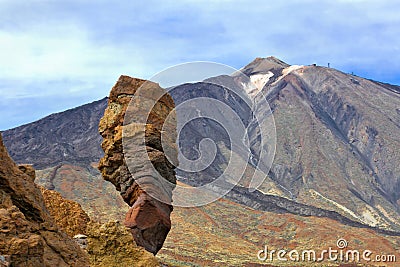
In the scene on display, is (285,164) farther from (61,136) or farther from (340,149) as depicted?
(61,136)

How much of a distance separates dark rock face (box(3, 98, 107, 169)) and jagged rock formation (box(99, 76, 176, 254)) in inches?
4217

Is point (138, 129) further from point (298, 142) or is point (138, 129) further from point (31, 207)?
point (298, 142)

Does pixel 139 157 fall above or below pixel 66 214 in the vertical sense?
above

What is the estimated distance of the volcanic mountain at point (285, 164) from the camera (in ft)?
218

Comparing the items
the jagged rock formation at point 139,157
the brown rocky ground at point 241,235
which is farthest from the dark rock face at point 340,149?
the jagged rock formation at point 139,157

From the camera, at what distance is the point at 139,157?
1548 cm

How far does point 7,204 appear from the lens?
8.27 metres

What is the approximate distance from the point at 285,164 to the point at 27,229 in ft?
489

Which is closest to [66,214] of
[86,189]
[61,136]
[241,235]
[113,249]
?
[113,249]

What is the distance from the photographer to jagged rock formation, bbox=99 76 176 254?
47.6ft

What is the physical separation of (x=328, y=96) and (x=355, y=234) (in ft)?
450

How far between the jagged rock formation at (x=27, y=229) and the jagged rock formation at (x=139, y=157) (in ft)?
18.2

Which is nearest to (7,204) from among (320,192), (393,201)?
(320,192)

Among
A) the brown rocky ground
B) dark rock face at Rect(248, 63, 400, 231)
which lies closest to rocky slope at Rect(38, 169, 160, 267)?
the brown rocky ground
